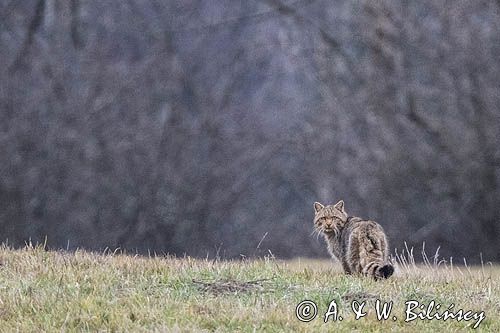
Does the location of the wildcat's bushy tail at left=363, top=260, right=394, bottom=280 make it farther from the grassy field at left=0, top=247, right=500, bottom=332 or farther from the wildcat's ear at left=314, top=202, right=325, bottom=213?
the wildcat's ear at left=314, top=202, right=325, bottom=213

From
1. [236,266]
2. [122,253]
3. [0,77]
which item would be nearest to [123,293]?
[236,266]

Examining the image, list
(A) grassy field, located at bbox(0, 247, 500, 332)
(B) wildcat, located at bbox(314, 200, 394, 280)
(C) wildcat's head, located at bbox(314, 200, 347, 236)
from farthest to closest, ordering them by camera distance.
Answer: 1. (C) wildcat's head, located at bbox(314, 200, 347, 236)
2. (B) wildcat, located at bbox(314, 200, 394, 280)
3. (A) grassy field, located at bbox(0, 247, 500, 332)

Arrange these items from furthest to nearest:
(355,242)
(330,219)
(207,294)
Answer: (330,219)
(355,242)
(207,294)

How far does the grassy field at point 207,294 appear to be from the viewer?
3.74m

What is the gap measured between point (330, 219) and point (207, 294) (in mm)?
1337

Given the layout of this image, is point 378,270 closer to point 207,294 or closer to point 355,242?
point 355,242

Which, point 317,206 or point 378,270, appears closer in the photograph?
point 378,270

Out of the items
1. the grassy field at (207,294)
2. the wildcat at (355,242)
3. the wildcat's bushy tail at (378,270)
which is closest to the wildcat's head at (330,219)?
the wildcat at (355,242)

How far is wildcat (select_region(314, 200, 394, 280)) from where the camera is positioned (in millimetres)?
5055

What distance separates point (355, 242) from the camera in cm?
515

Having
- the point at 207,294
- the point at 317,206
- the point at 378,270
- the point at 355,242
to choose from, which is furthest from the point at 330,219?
the point at 207,294

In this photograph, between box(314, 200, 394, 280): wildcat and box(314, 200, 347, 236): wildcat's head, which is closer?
box(314, 200, 394, 280): wildcat

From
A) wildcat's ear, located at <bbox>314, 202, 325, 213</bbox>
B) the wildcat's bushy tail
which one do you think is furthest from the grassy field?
wildcat's ear, located at <bbox>314, 202, 325, 213</bbox>

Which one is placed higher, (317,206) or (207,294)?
(317,206)
